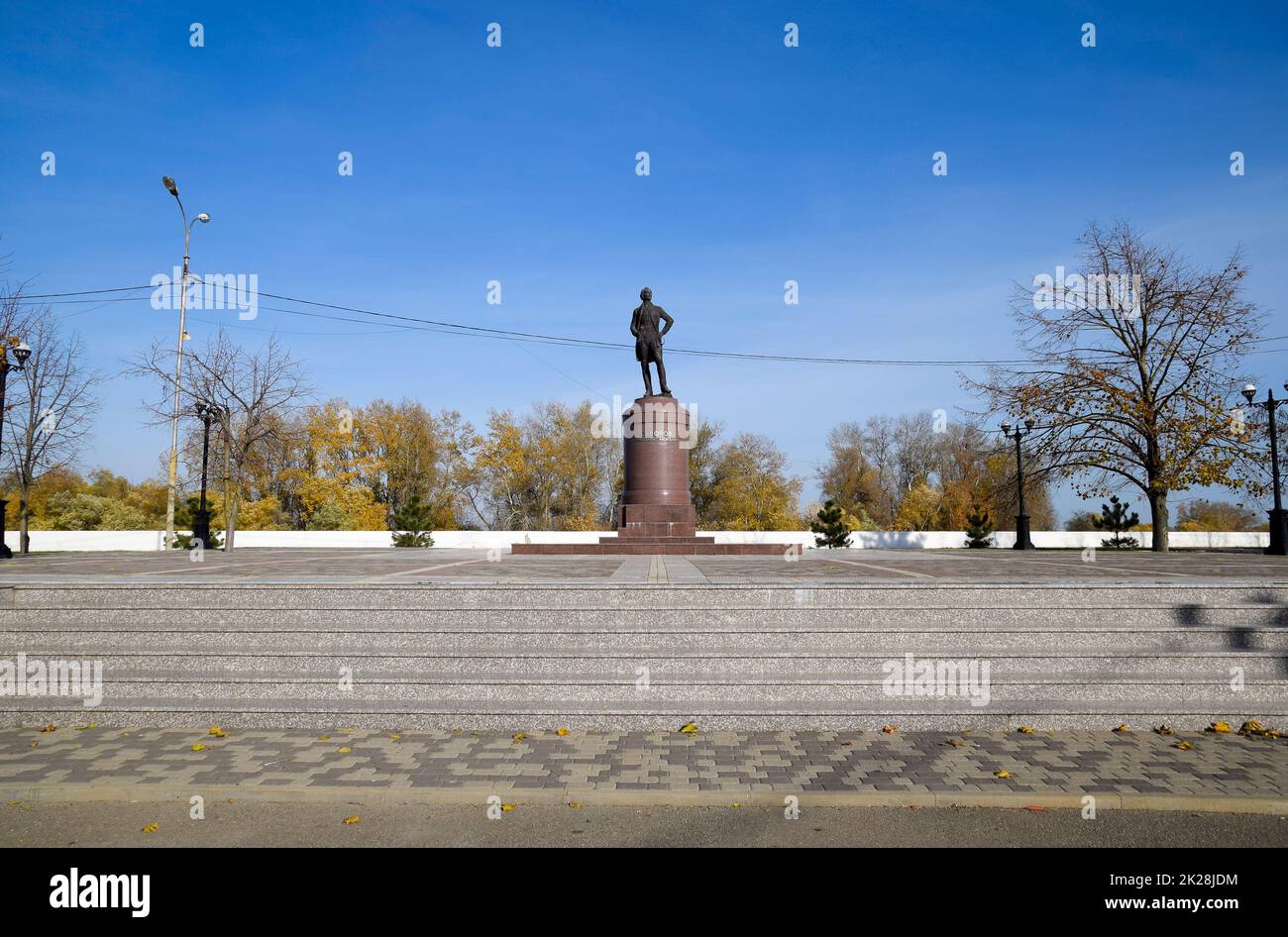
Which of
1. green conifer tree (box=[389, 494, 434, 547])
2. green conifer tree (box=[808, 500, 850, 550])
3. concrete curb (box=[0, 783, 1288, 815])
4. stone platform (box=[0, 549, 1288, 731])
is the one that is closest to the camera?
concrete curb (box=[0, 783, 1288, 815])

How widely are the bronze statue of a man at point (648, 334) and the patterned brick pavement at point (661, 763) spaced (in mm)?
14551

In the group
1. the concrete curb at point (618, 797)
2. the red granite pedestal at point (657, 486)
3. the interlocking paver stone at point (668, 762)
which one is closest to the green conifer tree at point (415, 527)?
the red granite pedestal at point (657, 486)

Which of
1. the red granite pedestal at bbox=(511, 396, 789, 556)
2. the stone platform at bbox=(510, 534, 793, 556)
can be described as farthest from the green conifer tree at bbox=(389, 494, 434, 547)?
the stone platform at bbox=(510, 534, 793, 556)

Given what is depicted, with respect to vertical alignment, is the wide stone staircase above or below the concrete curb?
above

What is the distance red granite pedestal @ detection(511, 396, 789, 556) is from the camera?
702 inches

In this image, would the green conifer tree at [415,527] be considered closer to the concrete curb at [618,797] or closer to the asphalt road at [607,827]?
the concrete curb at [618,797]

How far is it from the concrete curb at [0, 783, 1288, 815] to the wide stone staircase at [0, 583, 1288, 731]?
4.42ft

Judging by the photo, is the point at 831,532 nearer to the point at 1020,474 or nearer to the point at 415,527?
the point at 1020,474

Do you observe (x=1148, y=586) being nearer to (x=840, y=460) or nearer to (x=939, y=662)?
(x=939, y=662)

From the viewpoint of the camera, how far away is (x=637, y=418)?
747 inches

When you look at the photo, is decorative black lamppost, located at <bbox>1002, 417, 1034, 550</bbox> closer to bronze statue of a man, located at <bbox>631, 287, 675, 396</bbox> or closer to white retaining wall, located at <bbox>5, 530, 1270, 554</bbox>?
white retaining wall, located at <bbox>5, 530, 1270, 554</bbox>

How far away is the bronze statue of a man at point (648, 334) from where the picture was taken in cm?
1967
